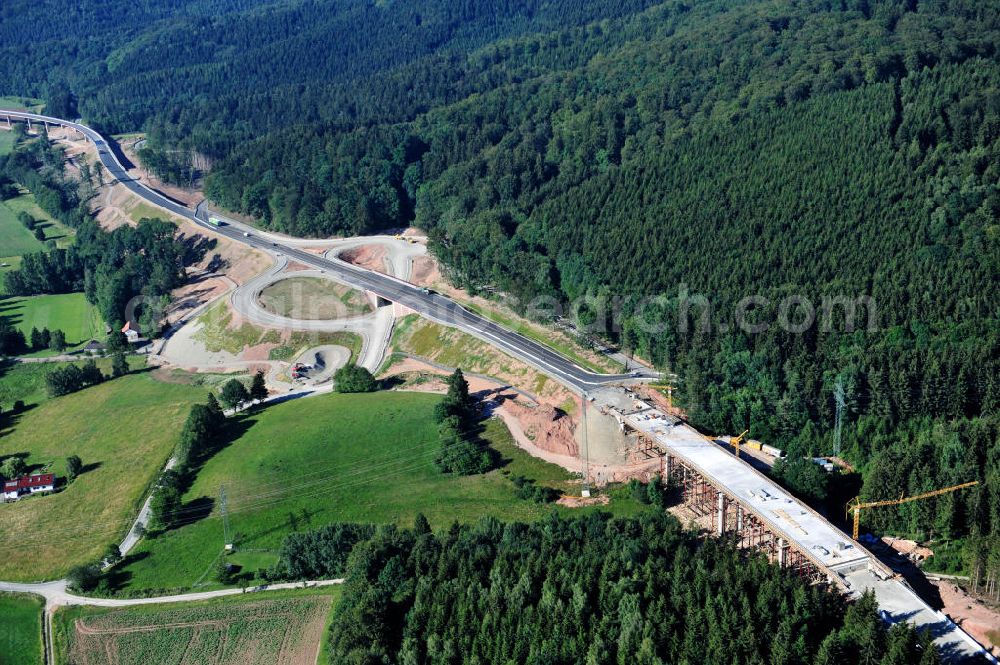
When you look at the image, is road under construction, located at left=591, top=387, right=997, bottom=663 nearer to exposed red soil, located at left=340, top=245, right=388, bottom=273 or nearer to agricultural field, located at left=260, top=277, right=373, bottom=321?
agricultural field, located at left=260, top=277, right=373, bottom=321

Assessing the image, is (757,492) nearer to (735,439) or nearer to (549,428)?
(735,439)

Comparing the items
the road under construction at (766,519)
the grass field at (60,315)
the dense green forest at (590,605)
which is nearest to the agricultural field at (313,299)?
the grass field at (60,315)

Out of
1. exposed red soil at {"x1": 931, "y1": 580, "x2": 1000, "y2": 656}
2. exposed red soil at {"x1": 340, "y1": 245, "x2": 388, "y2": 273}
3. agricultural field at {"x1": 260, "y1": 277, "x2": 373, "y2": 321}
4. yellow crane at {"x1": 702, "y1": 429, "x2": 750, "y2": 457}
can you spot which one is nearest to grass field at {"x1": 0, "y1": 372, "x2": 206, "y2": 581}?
agricultural field at {"x1": 260, "y1": 277, "x2": 373, "y2": 321}

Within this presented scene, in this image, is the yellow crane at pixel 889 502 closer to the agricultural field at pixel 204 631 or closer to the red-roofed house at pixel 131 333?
the agricultural field at pixel 204 631

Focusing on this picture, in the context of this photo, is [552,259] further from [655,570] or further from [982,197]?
[655,570]

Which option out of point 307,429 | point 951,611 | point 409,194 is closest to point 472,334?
point 307,429

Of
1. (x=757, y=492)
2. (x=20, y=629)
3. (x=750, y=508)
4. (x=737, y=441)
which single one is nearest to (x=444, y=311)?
(x=737, y=441)
